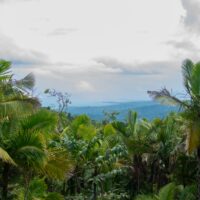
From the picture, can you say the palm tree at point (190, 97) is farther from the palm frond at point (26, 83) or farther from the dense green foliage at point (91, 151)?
the palm frond at point (26, 83)

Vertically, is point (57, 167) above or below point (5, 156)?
below

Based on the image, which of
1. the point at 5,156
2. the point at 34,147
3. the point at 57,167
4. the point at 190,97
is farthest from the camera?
the point at 190,97

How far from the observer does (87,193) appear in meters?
25.1

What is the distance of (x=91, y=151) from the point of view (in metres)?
21.8

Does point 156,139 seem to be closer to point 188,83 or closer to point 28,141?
point 188,83

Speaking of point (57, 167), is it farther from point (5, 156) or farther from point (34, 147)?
point (5, 156)

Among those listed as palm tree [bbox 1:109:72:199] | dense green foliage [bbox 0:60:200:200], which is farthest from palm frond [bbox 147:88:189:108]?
palm tree [bbox 1:109:72:199]

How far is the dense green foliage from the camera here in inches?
640

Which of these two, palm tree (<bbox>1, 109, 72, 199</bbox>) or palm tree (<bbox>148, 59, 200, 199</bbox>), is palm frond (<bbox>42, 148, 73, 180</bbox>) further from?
palm tree (<bbox>148, 59, 200, 199</bbox>)

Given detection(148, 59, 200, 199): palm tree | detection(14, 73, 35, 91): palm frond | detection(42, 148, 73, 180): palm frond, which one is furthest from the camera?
detection(148, 59, 200, 199): palm tree

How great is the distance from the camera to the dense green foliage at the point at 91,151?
1627 centimetres

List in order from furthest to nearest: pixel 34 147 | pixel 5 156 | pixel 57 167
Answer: pixel 57 167, pixel 34 147, pixel 5 156

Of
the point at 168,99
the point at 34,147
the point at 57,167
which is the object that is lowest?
the point at 57,167

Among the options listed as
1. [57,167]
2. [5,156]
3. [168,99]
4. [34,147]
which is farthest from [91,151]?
[5,156]
